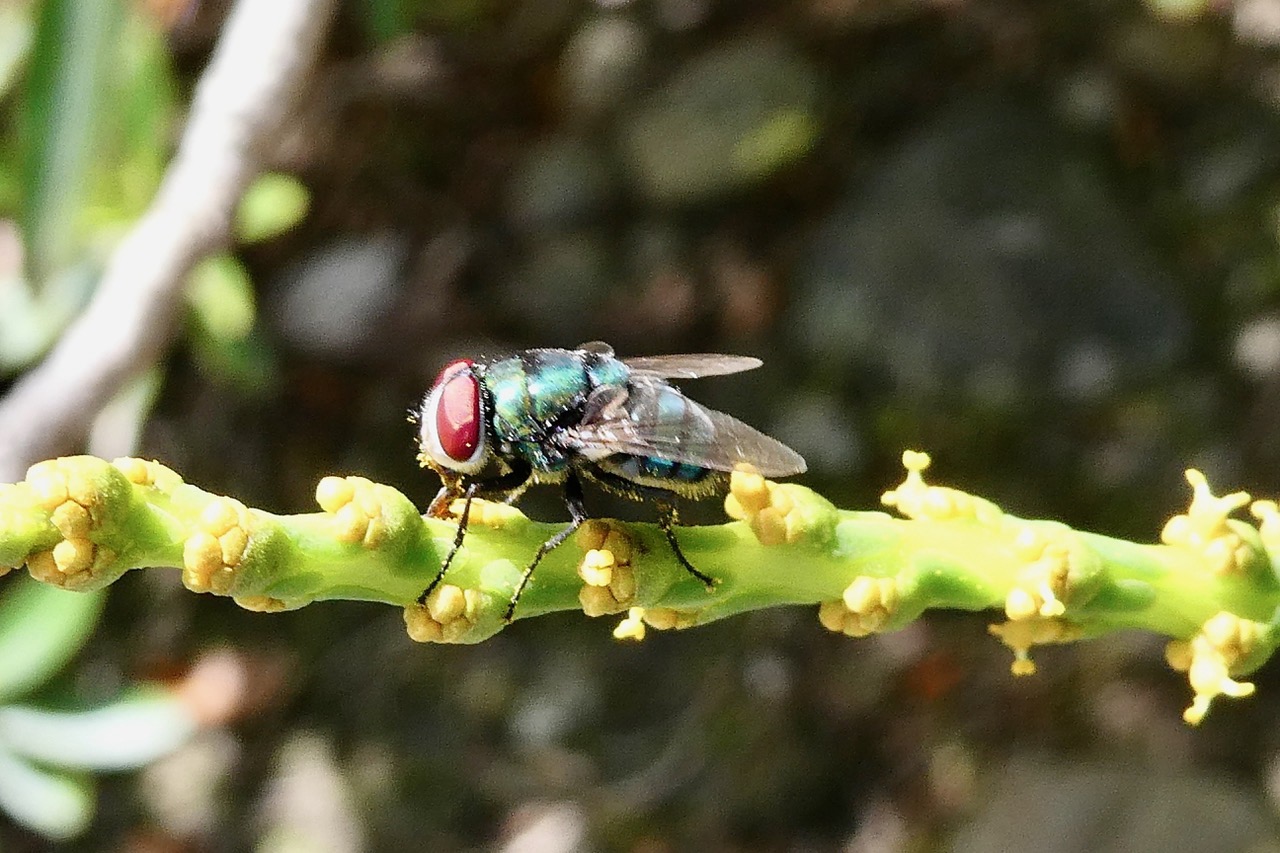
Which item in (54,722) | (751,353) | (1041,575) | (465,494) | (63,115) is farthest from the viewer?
(751,353)

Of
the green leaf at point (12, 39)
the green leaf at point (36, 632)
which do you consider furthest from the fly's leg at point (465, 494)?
the green leaf at point (12, 39)

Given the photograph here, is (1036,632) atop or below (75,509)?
below

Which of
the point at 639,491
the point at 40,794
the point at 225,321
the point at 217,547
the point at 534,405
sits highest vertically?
the point at 217,547

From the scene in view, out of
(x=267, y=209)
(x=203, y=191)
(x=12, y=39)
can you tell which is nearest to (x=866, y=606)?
(x=203, y=191)

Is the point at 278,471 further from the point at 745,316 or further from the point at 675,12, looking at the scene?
the point at 675,12

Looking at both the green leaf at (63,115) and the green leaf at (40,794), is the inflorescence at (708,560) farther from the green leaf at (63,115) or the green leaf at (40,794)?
the green leaf at (40,794)

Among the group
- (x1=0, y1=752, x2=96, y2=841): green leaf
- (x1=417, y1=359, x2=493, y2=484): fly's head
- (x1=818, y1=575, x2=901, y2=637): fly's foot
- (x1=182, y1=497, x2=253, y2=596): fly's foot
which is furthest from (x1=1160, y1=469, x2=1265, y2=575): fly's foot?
(x1=0, y1=752, x2=96, y2=841): green leaf

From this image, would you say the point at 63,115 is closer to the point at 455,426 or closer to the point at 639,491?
the point at 455,426
